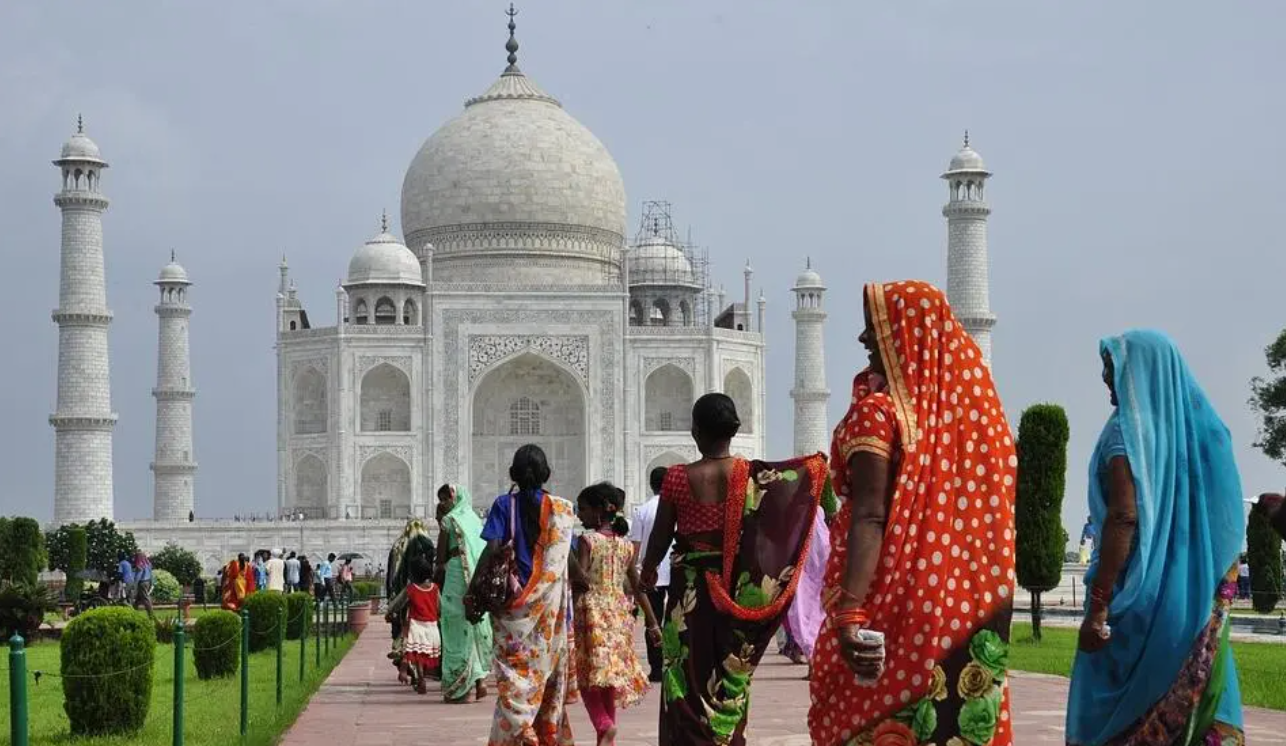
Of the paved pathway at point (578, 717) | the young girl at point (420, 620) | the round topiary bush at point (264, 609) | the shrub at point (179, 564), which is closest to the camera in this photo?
the paved pathway at point (578, 717)

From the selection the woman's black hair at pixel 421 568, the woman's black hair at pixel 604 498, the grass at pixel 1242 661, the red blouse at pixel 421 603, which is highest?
the woman's black hair at pixel 604 498

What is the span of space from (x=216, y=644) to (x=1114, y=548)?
303 inches

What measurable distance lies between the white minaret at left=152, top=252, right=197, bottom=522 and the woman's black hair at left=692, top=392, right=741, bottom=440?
33044mm

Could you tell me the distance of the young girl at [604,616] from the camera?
23.5 ft

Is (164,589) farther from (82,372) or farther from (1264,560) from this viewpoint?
(1264,560)

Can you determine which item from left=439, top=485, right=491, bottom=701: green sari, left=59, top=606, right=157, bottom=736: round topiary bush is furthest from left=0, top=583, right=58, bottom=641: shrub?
left=59, top=606, right=157, bottom=736: round topiary bush

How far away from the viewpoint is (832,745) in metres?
4.34

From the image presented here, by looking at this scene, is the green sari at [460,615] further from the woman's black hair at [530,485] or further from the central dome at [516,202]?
the central dome at [516,202]

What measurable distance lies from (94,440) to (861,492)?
103 ft

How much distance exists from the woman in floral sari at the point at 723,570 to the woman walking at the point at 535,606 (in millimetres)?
1250

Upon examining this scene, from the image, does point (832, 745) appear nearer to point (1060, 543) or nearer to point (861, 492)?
point (861, 492)

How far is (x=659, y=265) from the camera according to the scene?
40.6m

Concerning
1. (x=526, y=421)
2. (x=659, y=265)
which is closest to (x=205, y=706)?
(x=526, y=421)

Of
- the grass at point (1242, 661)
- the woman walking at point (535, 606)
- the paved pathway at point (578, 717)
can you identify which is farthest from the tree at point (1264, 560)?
the woman walking at point (535, 606)
